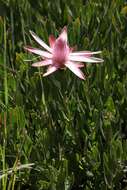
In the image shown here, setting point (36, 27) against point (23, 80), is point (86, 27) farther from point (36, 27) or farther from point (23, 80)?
point (23, 80)

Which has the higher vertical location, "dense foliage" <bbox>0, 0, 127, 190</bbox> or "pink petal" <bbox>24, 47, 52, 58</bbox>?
"pink petal" <bbox>24, 47, 52, 58</bbox>

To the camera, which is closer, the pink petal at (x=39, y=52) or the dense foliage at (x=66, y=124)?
the pink petal at (x=39, y=52)

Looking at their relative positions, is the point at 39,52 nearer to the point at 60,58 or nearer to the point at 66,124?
the point at 60,58

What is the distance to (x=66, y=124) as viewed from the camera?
6.11 feet

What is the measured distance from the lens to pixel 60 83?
1.68 m

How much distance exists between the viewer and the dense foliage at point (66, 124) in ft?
5.70

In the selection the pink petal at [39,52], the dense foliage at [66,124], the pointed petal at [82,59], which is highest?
the pink petal at [39,52]

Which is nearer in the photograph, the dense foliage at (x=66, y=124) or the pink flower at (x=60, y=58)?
the pink flower at (x=60, y=58)

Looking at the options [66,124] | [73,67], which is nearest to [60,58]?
[73,67]

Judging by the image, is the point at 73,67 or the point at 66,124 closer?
the point at 73,67

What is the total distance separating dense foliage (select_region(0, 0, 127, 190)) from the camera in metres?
1.74

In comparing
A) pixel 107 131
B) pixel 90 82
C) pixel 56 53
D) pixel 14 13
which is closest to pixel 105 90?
pixel 90 82

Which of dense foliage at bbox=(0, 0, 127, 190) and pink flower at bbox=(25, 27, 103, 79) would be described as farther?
dense foliage at bbox=(0, 0, 127, 190)

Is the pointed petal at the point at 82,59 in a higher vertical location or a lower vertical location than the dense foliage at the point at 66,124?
higher
